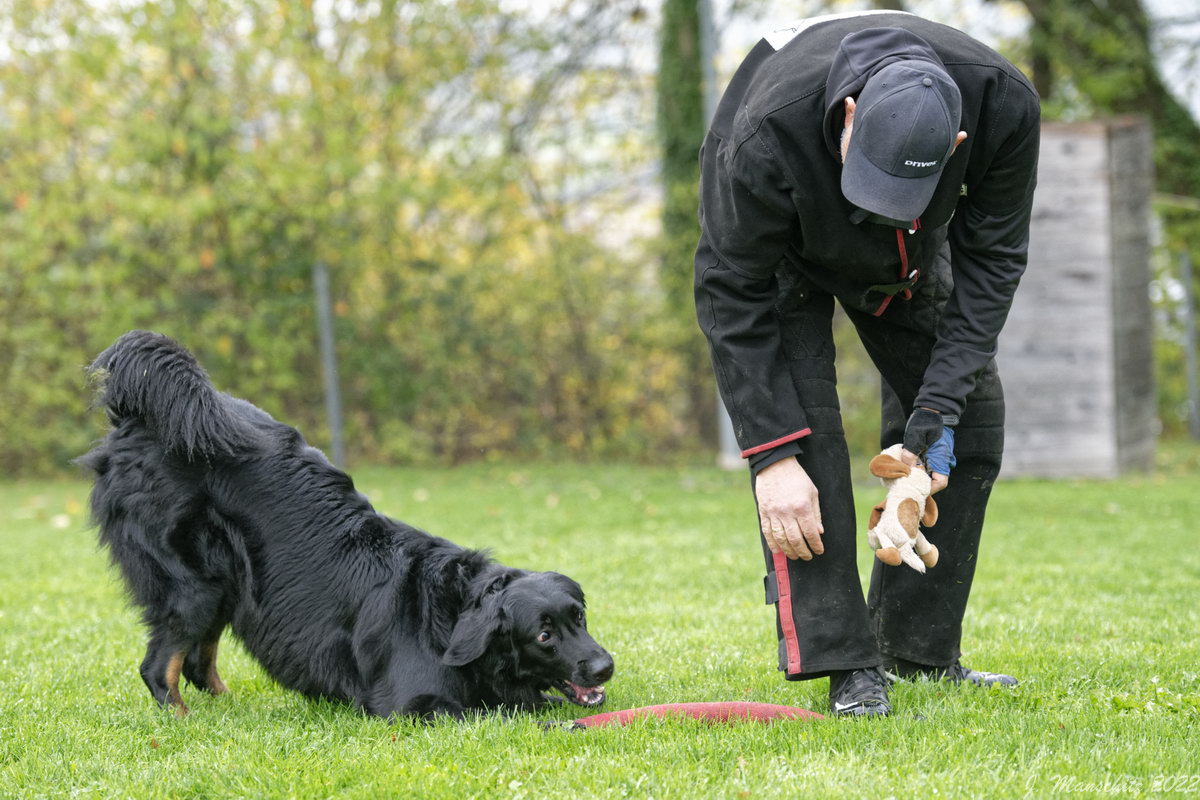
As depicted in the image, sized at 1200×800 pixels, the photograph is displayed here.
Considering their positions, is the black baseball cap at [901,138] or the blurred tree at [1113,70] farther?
the blurred tree at [1113,70]

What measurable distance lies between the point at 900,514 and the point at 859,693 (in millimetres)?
537

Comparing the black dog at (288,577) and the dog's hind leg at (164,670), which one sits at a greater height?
the black dog at (288,577)

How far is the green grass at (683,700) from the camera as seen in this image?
2.55 m

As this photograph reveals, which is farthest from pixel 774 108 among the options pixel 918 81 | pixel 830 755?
pixel 830 755

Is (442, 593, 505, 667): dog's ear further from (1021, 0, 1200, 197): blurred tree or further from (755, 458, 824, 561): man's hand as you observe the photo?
(1021, 0, 1200, 197): blurred tree

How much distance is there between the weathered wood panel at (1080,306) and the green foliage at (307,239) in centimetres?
384

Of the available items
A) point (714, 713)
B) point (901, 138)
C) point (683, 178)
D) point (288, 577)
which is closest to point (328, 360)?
point (683, 178)

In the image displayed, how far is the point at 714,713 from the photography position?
302 cm

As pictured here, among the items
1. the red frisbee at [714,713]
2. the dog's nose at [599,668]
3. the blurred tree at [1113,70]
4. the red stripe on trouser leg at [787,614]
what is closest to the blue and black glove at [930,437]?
the red stripe on trouser leg at [787,614]

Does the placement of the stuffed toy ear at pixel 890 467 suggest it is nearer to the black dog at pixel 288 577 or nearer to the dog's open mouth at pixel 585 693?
the black dog at pixel 288 577

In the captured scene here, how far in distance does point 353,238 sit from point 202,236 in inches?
62.5

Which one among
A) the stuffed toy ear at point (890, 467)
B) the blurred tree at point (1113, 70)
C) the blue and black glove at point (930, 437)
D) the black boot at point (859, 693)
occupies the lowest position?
the black boot at point (859, 693)

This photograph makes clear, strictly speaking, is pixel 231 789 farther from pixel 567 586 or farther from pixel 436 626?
pixel 567 586

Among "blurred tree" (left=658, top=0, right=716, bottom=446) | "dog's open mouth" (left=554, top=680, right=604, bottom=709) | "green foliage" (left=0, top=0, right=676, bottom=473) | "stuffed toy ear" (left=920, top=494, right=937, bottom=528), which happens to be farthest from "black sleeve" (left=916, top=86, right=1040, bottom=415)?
"green foliage" (left=0, top=0, right=676, bottom=473)
